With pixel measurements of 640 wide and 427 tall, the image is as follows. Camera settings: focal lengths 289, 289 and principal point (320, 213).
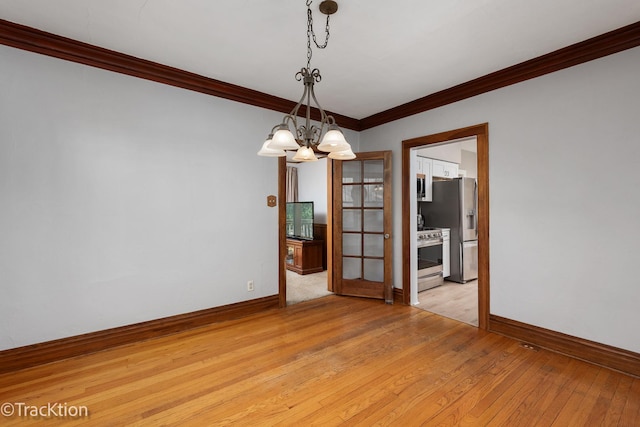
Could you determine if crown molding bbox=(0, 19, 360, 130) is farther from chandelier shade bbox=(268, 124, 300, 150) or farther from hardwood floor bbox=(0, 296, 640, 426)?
hardwood floor bbox=(0, 296, 640, 426)

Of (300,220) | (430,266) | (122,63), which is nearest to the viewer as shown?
(122,63)

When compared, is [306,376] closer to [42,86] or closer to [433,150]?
[42,86]

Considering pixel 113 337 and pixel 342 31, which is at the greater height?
pixel 342 31

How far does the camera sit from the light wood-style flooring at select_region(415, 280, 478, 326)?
3.51 metres

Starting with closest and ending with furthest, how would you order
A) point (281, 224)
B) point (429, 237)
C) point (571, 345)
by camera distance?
point (571, 345)
point (281, 224)
point (429, 237)

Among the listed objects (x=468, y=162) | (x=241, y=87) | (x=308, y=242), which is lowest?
(x=308, y=242)

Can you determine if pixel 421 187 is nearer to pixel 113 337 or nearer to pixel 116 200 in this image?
pixel 116 200

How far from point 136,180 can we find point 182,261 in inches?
36.3

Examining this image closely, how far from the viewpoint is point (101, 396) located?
1978 millimetres

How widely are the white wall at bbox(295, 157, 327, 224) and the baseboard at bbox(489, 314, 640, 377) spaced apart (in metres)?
4.03

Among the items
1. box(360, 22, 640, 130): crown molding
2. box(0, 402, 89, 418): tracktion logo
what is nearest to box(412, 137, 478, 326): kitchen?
box(360, 22, 640, 130): crown molding

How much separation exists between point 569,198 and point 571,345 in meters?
1.28

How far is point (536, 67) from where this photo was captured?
106 inches

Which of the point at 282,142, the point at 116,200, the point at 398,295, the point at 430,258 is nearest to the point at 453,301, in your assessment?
the point at 398,295
